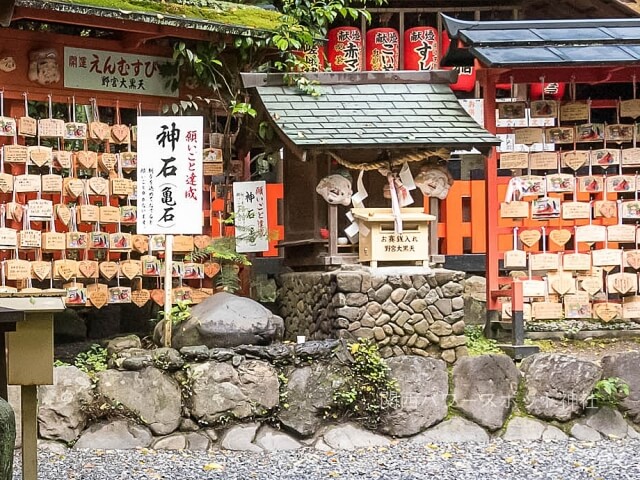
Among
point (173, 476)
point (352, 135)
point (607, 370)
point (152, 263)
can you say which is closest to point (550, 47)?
point (352, 135)

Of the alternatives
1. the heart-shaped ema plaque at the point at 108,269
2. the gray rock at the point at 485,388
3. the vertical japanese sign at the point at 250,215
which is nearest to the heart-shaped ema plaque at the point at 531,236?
the gray rock at the point at 485,388

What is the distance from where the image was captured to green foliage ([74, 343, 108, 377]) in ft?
33.1

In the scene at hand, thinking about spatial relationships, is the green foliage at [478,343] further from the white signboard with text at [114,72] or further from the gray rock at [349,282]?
A: the white signboard with text at [114,72]

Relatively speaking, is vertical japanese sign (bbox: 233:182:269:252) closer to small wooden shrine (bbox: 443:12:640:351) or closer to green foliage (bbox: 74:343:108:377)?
green foliage (bbox: 74:343:108:377)

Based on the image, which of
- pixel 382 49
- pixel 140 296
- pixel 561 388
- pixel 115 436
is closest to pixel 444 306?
pixel 561 388

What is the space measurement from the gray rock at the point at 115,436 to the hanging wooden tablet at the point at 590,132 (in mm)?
6064

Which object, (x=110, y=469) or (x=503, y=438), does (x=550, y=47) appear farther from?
(x=110, y=469)

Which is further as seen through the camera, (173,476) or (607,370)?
(607,370)

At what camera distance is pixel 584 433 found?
10.5 meters

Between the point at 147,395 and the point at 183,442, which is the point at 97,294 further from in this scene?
the point at 183,442

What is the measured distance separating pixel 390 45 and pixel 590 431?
7.57 m

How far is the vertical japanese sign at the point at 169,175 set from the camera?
1040cm

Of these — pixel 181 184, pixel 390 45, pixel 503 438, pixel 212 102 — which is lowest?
pixel 503 438

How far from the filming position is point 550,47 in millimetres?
11531
